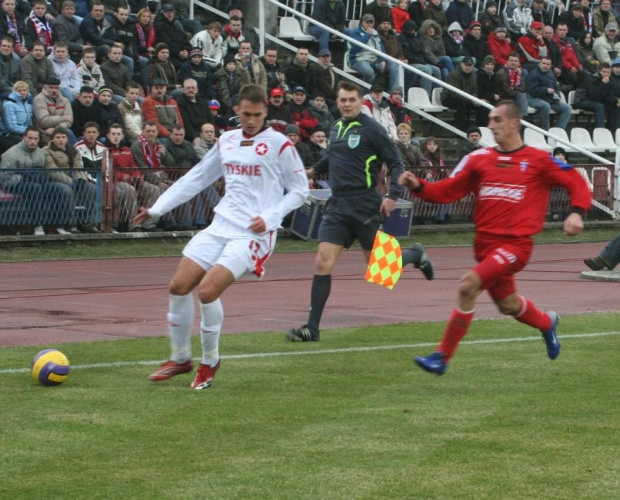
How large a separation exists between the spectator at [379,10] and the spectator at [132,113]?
7625 mm

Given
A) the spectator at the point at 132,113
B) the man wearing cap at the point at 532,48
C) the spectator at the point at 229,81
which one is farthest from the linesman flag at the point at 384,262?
the man wearing cap at the point at 532,48

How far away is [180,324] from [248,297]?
564cm

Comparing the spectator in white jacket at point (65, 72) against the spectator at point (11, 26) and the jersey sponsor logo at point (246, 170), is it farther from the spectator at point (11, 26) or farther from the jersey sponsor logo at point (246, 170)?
the jersey sponsor logo at point (246, 170)

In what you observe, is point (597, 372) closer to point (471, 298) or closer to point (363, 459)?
point (471, 298)

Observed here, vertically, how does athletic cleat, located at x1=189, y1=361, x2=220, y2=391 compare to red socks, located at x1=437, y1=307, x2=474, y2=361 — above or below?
below

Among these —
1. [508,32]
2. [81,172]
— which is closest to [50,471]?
[81,172]

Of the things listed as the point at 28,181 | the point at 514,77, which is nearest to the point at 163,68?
the point at 28,181

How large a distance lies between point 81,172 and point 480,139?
363 inches

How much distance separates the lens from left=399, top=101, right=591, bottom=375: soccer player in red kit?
9055mm

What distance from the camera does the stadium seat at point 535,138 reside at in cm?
2675

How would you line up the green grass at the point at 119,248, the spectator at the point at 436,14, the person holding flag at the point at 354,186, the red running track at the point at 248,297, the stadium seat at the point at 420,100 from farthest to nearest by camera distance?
the spectator at the point at 436,14 → the stadium seat at the point at 420,100 → the green grass at the point at 119,248 → the red running track at the point at 248,297 → the person holding flag at the point at 354,186

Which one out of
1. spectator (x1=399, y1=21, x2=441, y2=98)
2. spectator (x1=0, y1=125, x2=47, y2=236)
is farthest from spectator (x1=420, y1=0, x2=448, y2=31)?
spectator (x1=0, y1=125, x2=47, y2=236)

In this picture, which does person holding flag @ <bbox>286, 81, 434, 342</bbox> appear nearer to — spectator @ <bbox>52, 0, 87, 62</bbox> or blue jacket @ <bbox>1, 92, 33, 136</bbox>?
blue jacket @ <bbox>1, 92, 33, 136</bbox>

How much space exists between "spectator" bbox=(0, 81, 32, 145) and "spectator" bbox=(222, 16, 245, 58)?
5753 mm
